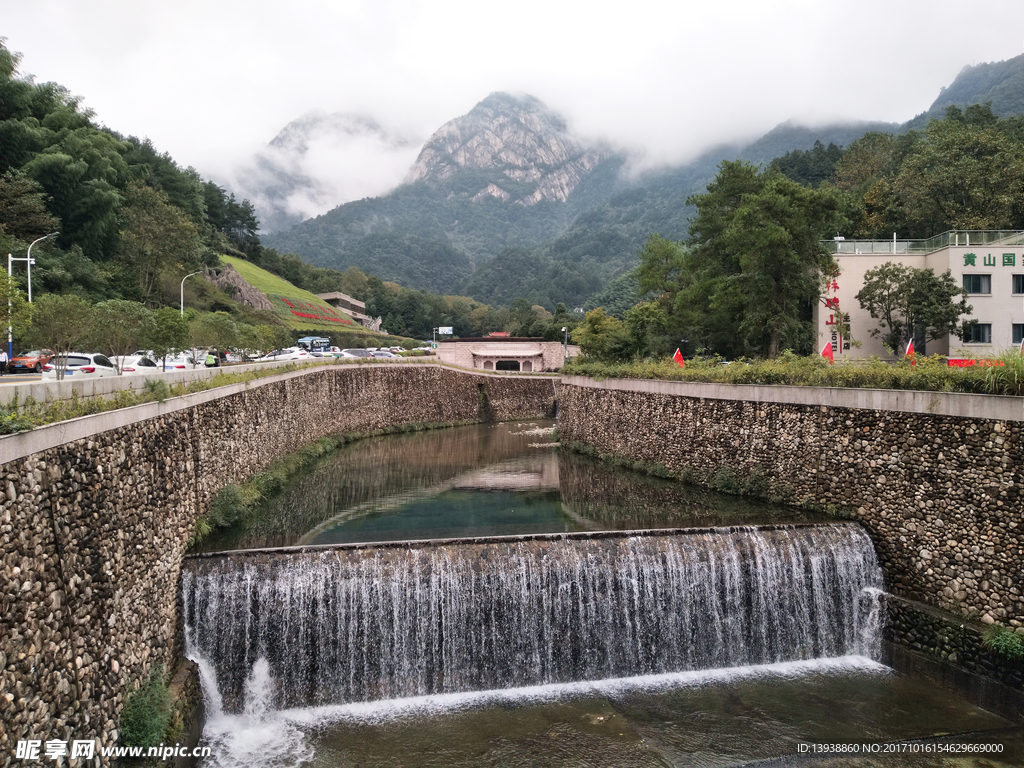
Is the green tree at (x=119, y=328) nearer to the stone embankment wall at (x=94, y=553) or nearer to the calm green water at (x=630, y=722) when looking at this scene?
the stone embankment wall at (x=94, y=553)

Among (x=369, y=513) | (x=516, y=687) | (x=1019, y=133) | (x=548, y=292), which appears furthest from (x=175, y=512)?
(x=548, y=292)

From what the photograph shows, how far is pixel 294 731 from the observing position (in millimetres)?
11117

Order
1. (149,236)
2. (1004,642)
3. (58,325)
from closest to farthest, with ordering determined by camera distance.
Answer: (1004,642)
(58,325)
(149,236)

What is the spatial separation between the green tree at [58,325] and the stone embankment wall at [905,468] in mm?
20442

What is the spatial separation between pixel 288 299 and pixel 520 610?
265 ft

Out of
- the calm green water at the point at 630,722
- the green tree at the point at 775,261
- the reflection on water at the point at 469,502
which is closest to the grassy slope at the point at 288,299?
the reflection on water at the point at 469,502

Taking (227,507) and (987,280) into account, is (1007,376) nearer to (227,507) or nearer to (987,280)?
(227,507)

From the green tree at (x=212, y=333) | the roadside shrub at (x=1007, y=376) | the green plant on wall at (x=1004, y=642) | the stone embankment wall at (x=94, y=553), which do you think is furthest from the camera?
the green tree at (x=212, y=333)

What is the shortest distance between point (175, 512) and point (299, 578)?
327 cm

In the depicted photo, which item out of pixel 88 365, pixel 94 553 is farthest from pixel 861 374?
pixel 88 365

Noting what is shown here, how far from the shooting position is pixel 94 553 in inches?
371

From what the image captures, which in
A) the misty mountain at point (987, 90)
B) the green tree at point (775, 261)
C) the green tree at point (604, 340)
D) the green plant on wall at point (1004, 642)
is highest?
the misty mountain at point (987, 90)

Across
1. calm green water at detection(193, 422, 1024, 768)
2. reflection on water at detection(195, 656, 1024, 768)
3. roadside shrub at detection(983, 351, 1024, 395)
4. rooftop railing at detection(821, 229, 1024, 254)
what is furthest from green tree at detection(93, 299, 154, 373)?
rooftop railing at detection(821, 229, 1024, 254)

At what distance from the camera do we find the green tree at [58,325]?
20.9 meters
